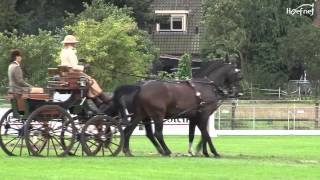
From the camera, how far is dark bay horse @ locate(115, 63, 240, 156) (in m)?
17.2

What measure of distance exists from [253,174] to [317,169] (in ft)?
6.53

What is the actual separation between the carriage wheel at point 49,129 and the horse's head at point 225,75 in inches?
164

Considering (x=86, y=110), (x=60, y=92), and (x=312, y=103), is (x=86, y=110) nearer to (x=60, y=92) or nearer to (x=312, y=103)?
(x=60, y=92)

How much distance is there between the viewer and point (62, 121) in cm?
1609

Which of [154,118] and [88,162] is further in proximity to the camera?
[154,118]

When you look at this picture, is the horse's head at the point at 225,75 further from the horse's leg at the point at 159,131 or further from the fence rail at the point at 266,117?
the fence rail at the point at 266,117

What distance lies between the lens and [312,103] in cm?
3688

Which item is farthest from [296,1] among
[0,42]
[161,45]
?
[0,42]

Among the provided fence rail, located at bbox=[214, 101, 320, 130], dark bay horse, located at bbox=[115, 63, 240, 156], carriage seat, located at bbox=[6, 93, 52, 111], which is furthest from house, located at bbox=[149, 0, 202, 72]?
carriage seat, located at bbox=[6, 93, 52, 111]

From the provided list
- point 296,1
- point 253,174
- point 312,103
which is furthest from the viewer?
point 296,1

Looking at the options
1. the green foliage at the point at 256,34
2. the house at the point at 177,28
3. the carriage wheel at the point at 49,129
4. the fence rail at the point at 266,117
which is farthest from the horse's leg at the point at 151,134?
the house at the point at 177,28

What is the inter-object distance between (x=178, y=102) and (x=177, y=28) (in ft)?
136

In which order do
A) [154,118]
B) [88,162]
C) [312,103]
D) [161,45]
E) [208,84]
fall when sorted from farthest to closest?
[161,45], [312,103], [208,84], [154,118], [88,162]

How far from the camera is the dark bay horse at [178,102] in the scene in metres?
17.2
